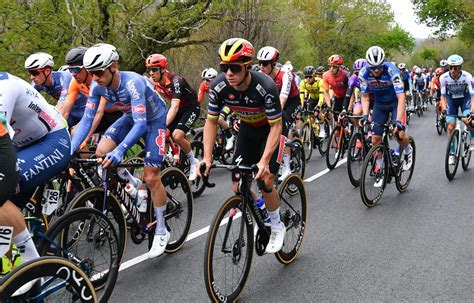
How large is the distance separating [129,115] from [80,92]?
151 centimetres

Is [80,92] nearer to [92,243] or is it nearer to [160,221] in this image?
[160,221]

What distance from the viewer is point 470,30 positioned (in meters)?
42.2

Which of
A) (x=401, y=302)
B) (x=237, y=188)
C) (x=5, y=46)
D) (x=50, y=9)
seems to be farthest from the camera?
(x=50, y=9)

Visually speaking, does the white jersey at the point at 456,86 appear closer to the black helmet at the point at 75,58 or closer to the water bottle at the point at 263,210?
the water bottle at the point at 263,210

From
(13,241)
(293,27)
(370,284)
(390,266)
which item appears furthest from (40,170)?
(293,27)

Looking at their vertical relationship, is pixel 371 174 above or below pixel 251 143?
below

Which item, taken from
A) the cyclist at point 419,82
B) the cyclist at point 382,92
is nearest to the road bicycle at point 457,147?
the cyclist at point 382,92

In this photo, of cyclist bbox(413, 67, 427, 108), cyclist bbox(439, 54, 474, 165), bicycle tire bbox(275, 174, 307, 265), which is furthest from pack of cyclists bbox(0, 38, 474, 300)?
cyclist bbox(413, 67, 427, 108)

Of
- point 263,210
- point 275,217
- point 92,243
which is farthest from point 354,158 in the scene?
point 92,243

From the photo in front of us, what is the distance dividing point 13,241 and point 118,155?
3.94 feet

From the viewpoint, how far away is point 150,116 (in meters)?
5.00

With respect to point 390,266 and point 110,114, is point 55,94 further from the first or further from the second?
point 390,266

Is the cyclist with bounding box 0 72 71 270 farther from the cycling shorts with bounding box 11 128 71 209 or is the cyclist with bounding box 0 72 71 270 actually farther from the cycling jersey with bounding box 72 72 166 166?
the cycling jersey with bounding box 72 72 166 166

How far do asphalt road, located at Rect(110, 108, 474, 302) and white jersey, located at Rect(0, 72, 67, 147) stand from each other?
1.60 meters
